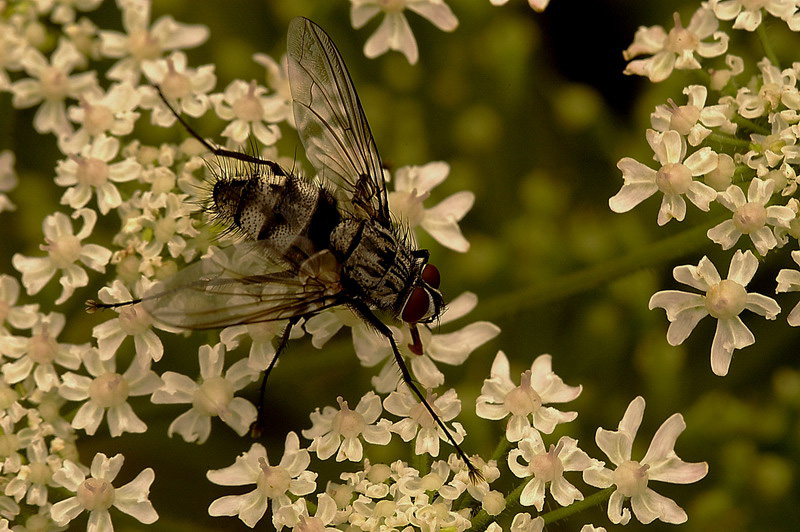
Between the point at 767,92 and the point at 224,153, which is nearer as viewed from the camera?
the point at 767,92

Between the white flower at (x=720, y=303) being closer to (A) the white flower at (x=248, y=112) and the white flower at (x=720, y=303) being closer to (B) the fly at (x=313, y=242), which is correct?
(B) the fly at (x=313, y=242)

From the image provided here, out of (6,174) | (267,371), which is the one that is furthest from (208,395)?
(6,174)

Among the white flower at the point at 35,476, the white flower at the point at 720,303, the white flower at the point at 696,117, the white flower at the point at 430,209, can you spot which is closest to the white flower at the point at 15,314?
the white flower at the point at 35,476

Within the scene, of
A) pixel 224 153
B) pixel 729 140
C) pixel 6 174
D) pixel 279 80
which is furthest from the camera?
pixel 6 174

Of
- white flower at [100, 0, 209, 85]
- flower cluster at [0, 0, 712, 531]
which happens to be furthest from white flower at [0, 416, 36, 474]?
white flower at [100, 0, 209, 85]

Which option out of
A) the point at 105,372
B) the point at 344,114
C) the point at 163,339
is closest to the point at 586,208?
the point at 344,114

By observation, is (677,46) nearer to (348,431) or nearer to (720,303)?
(720,303)
